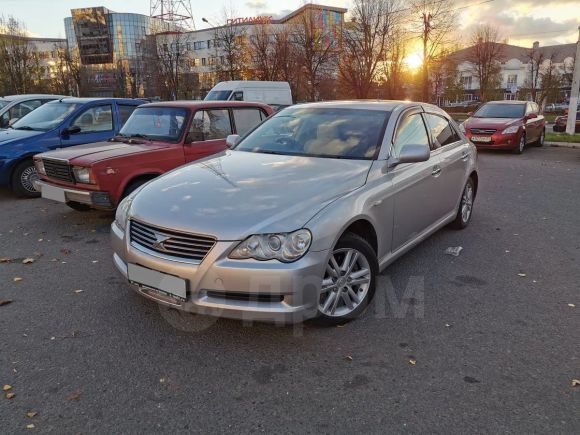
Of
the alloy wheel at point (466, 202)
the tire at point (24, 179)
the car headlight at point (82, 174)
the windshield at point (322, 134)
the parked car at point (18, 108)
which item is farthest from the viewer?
the parked car at point (18, 108)

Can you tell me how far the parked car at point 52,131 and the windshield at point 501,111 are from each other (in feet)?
36.5

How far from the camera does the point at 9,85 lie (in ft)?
122

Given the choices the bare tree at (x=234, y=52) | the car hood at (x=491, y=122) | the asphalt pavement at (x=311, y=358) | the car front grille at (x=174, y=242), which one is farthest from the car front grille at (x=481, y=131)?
A: the bare tree at (x=234, y=52)

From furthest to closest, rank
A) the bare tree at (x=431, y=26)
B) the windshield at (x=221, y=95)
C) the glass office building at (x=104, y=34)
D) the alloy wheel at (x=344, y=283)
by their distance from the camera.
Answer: the glass office building at (x=104, y=34), the bare tree at (x=431, y=26), the windshield at (x=221, y=95), the alloy wheel at (x=344, y=283)

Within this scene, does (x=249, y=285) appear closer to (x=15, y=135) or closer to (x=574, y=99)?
(x=15, y=135)

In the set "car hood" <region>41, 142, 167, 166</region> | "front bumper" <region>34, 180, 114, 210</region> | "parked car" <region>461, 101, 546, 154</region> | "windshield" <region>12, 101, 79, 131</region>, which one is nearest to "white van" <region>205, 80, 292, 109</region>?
"parked car" <region>461, 101, 546, 154</region>

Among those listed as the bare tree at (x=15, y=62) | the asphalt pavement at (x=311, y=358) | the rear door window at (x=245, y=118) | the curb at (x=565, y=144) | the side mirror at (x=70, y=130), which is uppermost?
the bare tree at (x=15, y=62)

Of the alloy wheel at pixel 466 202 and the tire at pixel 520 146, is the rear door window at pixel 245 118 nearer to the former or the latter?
the alloy wheel at pixel 466 202

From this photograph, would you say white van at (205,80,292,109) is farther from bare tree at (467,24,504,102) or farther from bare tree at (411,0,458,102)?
bare tree at (467,24,504,102)

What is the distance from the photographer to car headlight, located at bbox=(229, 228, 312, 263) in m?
2.86

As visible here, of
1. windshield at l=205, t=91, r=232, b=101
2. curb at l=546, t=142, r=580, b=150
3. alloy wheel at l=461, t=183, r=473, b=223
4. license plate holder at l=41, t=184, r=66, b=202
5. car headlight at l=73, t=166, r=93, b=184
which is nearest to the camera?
car headlight at l=73, t=166, r=93, b=184

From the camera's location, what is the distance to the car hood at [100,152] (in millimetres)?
5730

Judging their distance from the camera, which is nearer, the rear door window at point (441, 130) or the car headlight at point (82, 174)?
the rear door window at point (441, 130)

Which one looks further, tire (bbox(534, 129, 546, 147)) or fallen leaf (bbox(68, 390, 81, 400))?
tire (bbox(534, 129, 546, 147))
